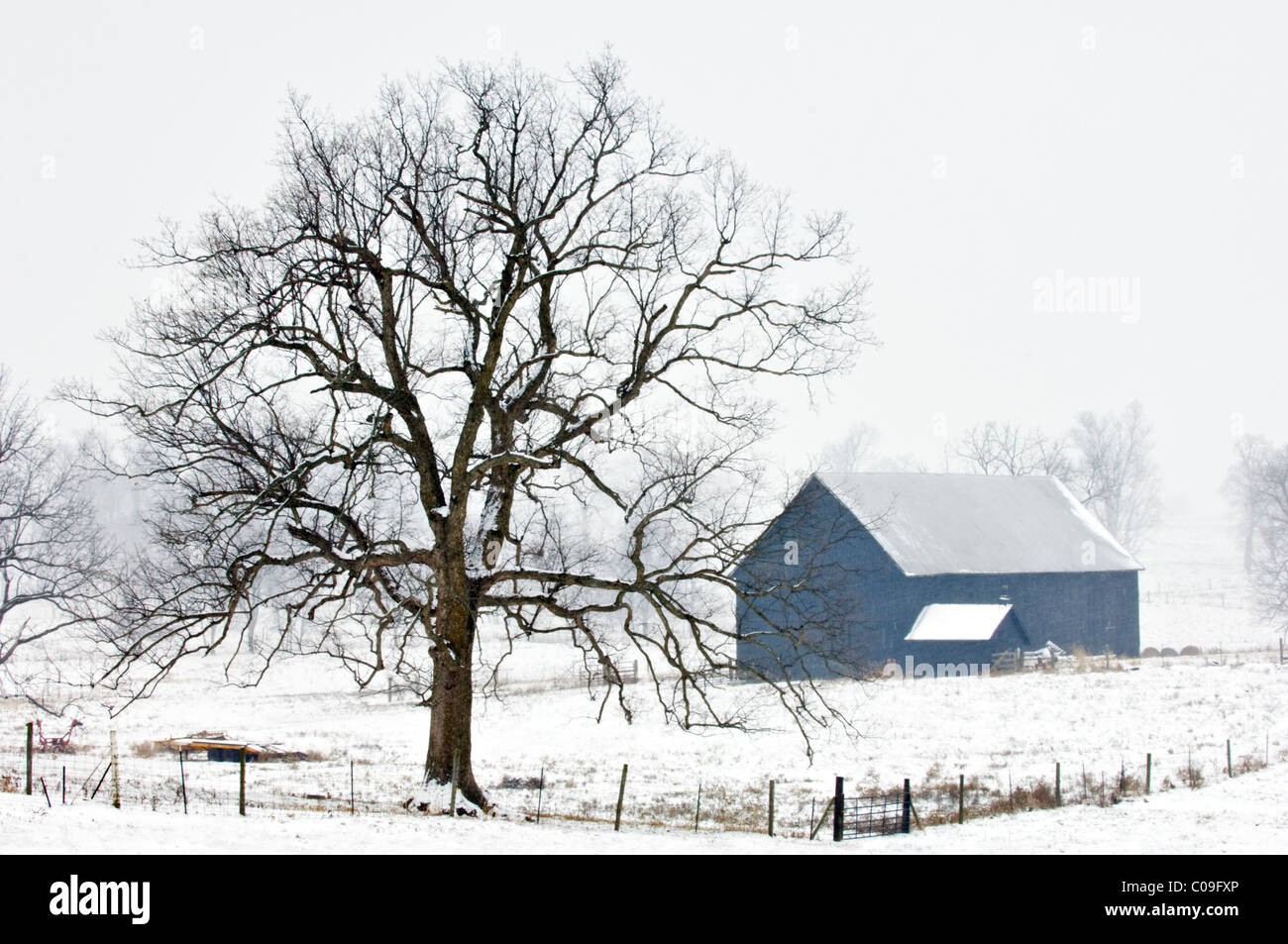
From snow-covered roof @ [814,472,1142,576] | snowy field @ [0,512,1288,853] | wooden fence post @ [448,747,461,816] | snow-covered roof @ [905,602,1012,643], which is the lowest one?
snowy field @ [0,512,1288,853]

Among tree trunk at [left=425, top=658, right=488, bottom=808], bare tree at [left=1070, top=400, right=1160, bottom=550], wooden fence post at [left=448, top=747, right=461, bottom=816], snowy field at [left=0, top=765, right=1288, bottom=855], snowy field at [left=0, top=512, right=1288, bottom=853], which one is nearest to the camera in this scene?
snowy field at [left=0, top=765, right=1288, bottom=855]

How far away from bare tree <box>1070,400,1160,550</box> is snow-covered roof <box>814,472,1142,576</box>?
47314mm

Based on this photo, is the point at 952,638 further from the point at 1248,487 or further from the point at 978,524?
the point at 1248,487

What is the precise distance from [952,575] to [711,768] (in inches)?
826

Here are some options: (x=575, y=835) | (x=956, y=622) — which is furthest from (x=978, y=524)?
(x=575, y=835)

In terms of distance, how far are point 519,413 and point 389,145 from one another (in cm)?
496

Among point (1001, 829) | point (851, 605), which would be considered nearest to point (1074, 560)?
point (851, 605)

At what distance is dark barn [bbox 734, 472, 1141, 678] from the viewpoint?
4438 cm

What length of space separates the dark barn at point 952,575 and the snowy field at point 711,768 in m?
2.27

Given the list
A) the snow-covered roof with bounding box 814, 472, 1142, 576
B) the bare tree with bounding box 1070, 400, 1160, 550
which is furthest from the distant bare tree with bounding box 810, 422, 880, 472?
the snow-covered roof with bounding box 814, 472, 1142, 576

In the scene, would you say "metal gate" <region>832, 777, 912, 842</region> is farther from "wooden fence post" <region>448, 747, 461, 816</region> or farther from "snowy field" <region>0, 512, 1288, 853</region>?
"wooden fence post" <region>448, 747, 461, 816</region>

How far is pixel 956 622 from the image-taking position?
1757 inches
